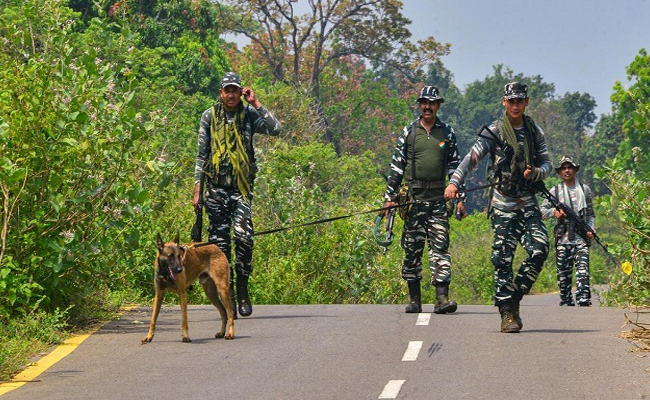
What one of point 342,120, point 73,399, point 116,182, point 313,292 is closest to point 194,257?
point 116,182

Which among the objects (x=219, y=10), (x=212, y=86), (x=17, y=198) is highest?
(x=219, y=10)

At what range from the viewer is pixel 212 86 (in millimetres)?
48844

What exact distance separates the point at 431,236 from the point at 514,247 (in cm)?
193

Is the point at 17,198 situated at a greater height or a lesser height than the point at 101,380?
greater

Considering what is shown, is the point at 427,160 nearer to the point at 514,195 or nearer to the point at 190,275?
the point at 514,195

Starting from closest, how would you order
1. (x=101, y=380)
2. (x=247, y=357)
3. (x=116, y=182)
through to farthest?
1. (x=101, y=380)
2. (x=247, y=357)
3. (x=116, y=182)

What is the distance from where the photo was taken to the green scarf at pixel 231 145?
13.3 metres

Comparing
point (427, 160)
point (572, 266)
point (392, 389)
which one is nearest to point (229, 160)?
point (427, 160)

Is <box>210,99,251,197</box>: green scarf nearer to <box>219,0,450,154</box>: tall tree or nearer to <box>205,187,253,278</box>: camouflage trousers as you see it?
<box>205,187,253,278</box>: camouflage trousers

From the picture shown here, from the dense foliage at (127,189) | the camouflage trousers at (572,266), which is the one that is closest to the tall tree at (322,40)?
the dense foliage at (127,189)

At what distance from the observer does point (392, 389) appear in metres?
9.20

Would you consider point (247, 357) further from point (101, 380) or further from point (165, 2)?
point (165, 2)

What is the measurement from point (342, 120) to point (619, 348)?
4894 centimetres

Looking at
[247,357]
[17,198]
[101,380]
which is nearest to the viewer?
[101,380]
